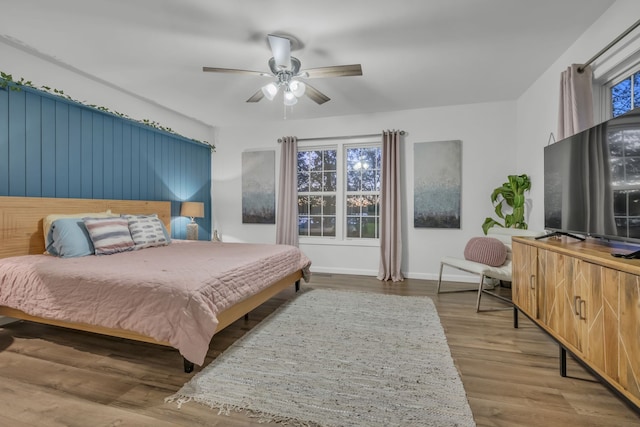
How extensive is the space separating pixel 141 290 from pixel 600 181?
2879 millimetres

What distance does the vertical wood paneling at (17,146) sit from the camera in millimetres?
2715

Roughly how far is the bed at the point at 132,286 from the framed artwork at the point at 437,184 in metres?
2.44

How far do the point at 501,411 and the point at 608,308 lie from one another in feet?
2.38

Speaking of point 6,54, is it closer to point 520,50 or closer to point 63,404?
point 63,404

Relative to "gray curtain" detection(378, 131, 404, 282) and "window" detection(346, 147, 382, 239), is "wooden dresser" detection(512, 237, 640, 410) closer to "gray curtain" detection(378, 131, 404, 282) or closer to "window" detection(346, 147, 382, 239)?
"gray curtain" detection(378, 131, 404, 282)

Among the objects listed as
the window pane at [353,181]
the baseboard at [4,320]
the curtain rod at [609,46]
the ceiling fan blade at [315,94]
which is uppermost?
the ceiling fan blade at [315,94]

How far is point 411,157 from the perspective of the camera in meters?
4.52

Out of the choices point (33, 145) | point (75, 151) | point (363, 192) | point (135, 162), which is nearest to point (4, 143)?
point (33, 145)

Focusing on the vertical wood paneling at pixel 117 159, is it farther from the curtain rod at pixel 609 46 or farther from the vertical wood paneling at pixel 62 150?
the curtain rod at pixel 609 46

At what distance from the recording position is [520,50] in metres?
2.79

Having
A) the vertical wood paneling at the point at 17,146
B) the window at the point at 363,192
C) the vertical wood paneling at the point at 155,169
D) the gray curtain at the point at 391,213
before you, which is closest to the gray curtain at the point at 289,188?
the window at the point at 363,192

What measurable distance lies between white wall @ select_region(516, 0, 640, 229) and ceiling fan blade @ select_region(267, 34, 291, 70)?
2.36 m

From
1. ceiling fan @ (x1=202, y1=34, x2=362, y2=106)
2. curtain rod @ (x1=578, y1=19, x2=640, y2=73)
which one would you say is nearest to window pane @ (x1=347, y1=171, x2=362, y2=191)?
ceiling fan @ (x1=202, y1=34, x2=362, y2=106)

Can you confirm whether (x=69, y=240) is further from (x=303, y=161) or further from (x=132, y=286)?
(x=303, y=161)
